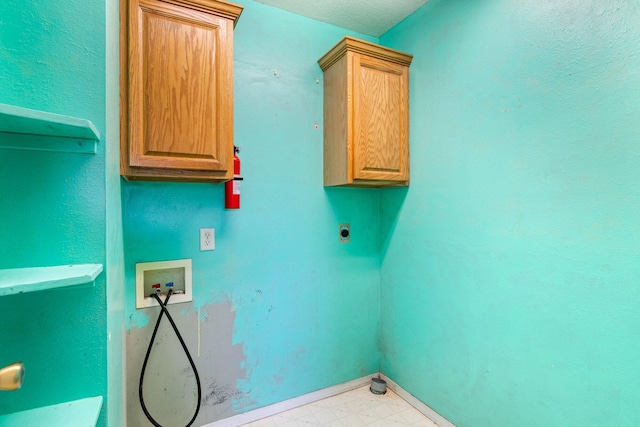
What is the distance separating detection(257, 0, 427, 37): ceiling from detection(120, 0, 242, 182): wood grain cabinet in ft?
1.92

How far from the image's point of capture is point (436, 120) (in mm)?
1850

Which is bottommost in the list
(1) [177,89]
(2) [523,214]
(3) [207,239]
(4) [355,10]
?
(3) [207,239]

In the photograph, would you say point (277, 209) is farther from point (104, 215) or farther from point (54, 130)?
point (54, 130)

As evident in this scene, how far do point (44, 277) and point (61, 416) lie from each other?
0.38 m

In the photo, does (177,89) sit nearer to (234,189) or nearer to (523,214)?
(234,189)

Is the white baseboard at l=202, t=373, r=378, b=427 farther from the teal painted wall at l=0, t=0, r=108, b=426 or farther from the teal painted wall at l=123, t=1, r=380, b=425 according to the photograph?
the teal painted wall at l=0, t=0, r=108, b=426

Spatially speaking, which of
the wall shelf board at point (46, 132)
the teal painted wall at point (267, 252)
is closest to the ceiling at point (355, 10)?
the teal painted wall at point (267, 252)

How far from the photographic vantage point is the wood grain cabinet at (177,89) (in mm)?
1298

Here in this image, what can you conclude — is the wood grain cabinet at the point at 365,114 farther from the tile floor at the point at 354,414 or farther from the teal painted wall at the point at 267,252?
the tile floor at the point at 354,414

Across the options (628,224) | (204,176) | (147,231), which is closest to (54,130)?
(204,176)

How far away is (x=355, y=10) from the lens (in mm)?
1956

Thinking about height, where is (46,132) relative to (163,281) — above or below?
above

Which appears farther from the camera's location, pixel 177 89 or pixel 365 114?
pixel 365 114

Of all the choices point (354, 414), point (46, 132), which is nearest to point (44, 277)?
point (46, 132)
